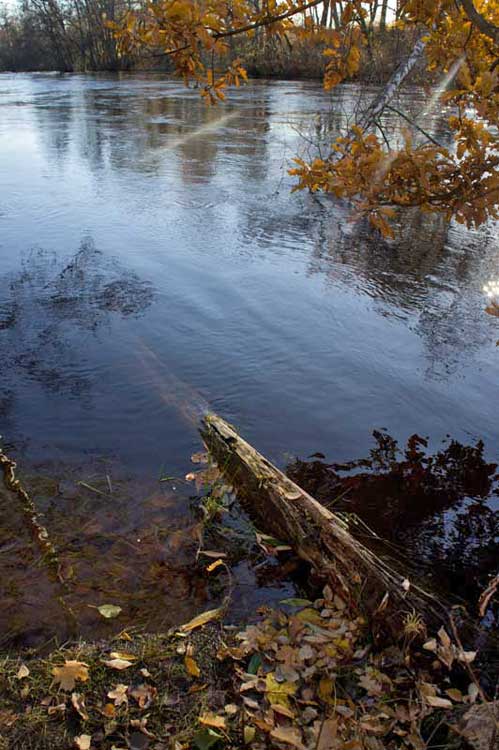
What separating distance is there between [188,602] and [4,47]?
60.4 metres

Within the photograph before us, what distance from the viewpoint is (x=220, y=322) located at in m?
6.28

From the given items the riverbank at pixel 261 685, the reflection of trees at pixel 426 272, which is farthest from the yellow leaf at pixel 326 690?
the reflection of trees at pixel 426 272

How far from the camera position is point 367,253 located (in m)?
8.30

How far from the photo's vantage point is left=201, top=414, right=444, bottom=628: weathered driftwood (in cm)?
282

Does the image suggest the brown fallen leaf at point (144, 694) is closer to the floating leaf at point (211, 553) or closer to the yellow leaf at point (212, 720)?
the yellow leaf at point (212, 720)

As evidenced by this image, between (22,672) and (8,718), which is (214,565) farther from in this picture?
(8,718)

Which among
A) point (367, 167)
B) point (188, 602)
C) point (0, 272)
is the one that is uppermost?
point (367, 167)

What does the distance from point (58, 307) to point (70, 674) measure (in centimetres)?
450

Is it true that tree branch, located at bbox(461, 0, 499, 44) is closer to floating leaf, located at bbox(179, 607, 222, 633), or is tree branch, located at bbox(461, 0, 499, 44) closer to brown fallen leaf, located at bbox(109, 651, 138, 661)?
floating leaf, located at bbox(179, 607, 222, 633)

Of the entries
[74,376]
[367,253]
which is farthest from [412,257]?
[74,376]

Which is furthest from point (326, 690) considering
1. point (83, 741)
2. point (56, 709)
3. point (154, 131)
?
point (154, 131)

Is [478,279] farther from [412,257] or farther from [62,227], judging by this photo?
[62,227]

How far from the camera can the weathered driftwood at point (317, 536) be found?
282 cm

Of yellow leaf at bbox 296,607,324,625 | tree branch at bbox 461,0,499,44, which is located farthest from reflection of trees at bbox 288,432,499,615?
tree branch at bbox 461,0,499,44
